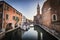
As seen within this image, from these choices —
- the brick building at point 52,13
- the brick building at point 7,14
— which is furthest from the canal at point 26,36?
the brick building at point 52,13

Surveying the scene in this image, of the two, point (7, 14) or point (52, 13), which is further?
point (52, 13)

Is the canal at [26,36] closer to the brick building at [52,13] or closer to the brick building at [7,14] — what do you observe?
the brick building at [7,14]

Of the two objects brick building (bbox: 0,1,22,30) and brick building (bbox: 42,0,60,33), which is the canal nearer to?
brick building (bbox: 0,1,22,30)

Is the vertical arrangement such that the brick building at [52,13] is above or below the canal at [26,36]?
above

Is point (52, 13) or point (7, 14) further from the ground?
point (52, 13)

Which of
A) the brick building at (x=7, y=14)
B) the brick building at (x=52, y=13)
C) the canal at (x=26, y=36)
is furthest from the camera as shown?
the brick building at (x=52, y=13)

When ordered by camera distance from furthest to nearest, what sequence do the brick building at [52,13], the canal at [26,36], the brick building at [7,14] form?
the brick building at [52,13]
the brick building at [7,14]
the canal at [26,36]

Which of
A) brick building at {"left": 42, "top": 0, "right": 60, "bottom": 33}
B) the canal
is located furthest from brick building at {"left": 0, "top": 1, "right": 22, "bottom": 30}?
brick building at {"left": 42, "top": 0, "right": 60, "bottom": 33}

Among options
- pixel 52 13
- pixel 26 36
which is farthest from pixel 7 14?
pixel 52 13

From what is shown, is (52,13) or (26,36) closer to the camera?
(26,36)

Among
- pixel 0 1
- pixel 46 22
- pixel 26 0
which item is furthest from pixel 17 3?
pixel 46 22

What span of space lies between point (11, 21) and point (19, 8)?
1.72 feet

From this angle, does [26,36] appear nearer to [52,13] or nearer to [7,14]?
[7,14]

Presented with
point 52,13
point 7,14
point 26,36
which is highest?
point 52,13
